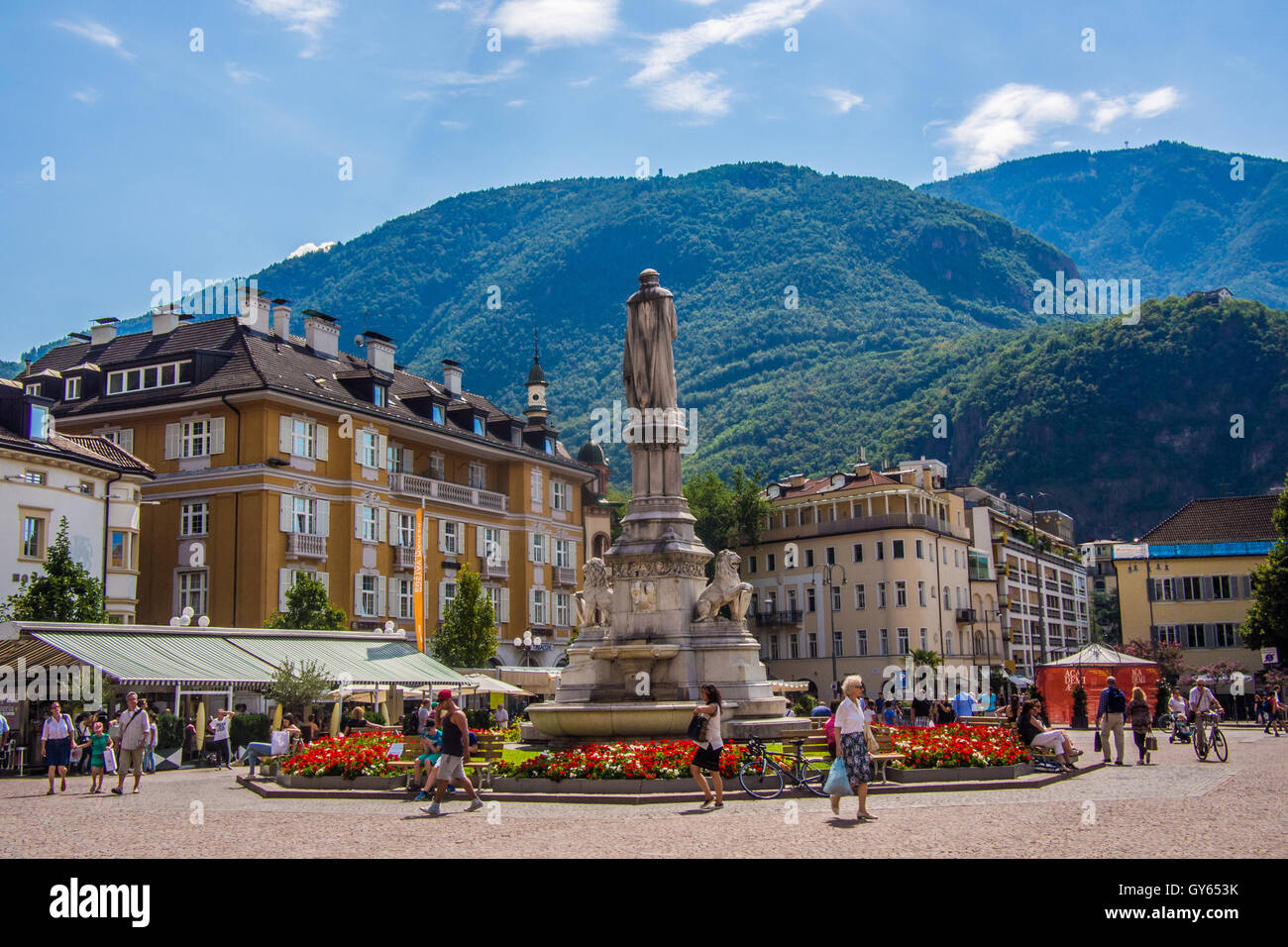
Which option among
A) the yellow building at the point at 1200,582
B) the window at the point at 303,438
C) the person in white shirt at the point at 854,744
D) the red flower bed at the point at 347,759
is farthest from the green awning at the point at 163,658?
the yellow building at the point at 1200,582

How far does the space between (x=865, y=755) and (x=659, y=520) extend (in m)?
9.26

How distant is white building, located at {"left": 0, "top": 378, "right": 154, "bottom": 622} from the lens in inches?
1544

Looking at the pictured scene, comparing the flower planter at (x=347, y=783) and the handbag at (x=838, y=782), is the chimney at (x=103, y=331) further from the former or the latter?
the handbag at (x=838, y=782)

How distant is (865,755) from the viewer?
14.4 metres

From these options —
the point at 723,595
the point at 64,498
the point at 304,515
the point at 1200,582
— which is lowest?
the point at 723,595

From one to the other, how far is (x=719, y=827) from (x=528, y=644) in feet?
144

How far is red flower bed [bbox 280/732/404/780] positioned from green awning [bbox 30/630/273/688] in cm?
930

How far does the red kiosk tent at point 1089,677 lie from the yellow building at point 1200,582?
26186 millimetres

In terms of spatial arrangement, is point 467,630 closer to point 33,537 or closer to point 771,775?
point 33,537

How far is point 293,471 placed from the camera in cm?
4844

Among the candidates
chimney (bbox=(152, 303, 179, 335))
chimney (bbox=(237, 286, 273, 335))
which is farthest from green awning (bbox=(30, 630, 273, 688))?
chimney (bbox=(152, 303, 179, 335))

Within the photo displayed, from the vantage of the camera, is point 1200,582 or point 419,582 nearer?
point 419,582

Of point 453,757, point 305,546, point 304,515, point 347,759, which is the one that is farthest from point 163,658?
point 453,757

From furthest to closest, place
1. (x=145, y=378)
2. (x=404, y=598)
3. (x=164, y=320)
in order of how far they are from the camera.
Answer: (x=164, y=320) < (x=404, y=598) < (x=145, y=378)
